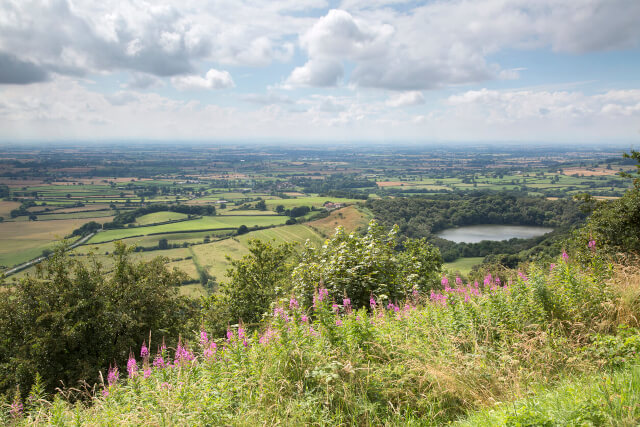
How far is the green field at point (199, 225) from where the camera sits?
72.1m

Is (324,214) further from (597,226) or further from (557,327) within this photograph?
(557,327)

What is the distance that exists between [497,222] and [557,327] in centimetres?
11728

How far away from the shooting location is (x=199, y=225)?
274ft

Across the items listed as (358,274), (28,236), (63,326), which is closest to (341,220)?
(28,236)

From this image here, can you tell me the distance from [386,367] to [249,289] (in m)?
18.7

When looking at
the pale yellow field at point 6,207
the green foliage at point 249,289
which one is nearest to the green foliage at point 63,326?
the green foliage at point 249,289

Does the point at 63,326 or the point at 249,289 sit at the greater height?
the point at 63,326

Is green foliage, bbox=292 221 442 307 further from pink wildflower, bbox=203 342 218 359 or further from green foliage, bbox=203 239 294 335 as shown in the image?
green foliage, bbox=203 239 294 335

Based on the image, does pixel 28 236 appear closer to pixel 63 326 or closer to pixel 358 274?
pixel 63 326

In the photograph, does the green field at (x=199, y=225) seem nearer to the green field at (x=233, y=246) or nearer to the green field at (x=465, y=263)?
the green field at (x=233, y=246)

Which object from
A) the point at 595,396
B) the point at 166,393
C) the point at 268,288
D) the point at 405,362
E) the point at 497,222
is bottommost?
the point at 497,222

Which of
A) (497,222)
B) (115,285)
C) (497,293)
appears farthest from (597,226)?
(497,222)

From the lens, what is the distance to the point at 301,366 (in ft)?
14.1

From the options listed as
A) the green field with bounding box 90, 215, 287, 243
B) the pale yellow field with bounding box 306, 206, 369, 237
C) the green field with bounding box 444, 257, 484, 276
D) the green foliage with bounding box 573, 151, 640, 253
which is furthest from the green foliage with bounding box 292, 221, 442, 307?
the green field with bounding box 90, 215, 287, 243
